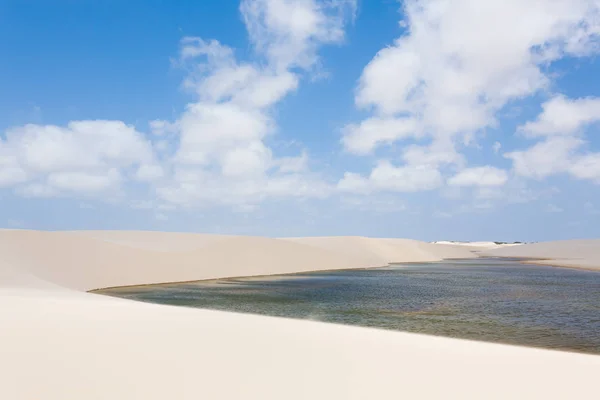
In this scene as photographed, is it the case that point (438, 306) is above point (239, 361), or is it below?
below

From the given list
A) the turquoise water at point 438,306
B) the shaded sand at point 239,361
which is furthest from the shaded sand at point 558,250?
the shaded sand at point 239,361

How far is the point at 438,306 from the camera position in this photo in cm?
2573

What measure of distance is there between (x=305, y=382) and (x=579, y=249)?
4725 inches

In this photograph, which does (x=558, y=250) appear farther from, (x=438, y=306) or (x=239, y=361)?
(x=239, y=361)

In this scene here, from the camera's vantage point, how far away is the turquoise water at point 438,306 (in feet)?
59.7

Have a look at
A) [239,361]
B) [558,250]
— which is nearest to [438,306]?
[239,361]

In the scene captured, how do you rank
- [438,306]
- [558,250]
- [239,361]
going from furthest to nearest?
[558,250], [438,306], [239,361]

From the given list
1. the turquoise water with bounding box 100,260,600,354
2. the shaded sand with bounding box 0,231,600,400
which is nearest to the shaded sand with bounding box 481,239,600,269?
the turquoise water with bounding box 100,260,600,354

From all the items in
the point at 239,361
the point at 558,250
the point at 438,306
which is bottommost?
the point at 438,306

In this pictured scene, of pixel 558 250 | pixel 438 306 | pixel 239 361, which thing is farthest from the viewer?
pixel 558 250

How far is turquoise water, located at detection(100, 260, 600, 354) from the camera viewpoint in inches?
717

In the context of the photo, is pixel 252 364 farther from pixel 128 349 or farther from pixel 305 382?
pixel 128 349

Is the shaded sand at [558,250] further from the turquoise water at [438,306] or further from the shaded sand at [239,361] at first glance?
the shaded sand at [239,361]

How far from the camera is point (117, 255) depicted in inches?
1714
